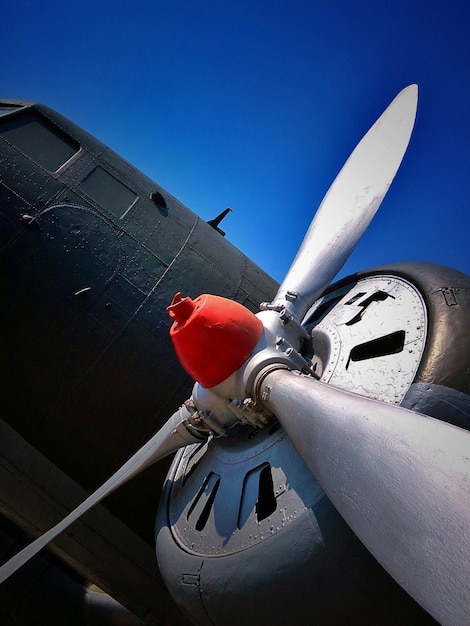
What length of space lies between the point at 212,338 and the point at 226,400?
475mm

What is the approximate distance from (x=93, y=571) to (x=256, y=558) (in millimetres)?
2892

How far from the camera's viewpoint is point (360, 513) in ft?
5.75

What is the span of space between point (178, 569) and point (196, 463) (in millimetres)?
812

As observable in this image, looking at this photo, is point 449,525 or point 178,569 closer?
point 449,525

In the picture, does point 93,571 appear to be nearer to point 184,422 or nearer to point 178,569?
point 178,569

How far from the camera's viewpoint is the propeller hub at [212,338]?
2.90m

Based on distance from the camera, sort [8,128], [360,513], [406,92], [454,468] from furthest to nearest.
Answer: [8,128] < [406,92] < [360,513] < [454,468]

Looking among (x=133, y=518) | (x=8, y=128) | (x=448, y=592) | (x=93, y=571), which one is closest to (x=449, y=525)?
(x=448, y=592)

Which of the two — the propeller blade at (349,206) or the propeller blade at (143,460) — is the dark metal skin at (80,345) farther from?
the propeller blade at (349,206)

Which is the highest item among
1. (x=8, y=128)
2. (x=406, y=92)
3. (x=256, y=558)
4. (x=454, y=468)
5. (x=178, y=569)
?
(x=406, y=92)

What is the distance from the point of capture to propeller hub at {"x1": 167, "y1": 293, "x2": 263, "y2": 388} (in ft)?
9.53

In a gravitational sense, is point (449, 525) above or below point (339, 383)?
below

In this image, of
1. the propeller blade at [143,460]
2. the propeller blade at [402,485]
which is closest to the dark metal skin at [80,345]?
the propeller blade at [143,460]

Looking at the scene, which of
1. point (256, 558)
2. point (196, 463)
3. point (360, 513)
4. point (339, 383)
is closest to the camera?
point (360, 513)
